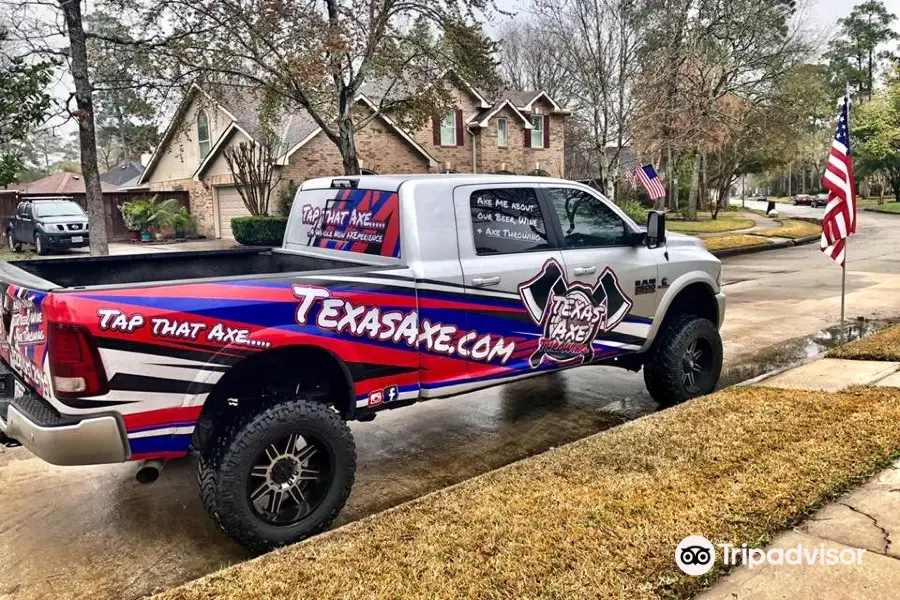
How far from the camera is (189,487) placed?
177 inches

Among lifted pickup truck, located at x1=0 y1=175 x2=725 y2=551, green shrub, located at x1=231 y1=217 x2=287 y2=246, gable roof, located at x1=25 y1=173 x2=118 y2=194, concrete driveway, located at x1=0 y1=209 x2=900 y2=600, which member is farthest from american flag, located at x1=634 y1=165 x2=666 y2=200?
gable roof, located at x1=25 y1=173 x2=118 y2=194

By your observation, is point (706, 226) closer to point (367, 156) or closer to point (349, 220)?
point (367, 156)

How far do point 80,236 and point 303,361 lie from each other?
20.1m

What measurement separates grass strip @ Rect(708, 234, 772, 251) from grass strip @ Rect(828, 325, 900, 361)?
14.2m

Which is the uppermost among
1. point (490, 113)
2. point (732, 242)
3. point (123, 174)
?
point (490, 113)

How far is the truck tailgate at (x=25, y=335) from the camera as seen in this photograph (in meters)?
3.16

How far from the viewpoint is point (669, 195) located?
44.2 metres

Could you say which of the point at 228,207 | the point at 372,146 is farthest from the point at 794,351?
the point at 228,207

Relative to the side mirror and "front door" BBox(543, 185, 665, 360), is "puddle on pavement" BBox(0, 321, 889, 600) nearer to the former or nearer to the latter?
"front door" BBox(543, 185, 665, 360)

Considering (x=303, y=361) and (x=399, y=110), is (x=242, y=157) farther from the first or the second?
(x=303, y=361)

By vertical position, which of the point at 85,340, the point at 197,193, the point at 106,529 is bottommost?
the point at 106,529

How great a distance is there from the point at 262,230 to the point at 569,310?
17.6 meters

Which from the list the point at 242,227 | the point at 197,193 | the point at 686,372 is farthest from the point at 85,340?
the point at 197,193

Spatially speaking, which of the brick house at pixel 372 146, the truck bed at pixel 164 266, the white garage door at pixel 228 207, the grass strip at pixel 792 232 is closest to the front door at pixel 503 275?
the truck bed at pixel 164 266
